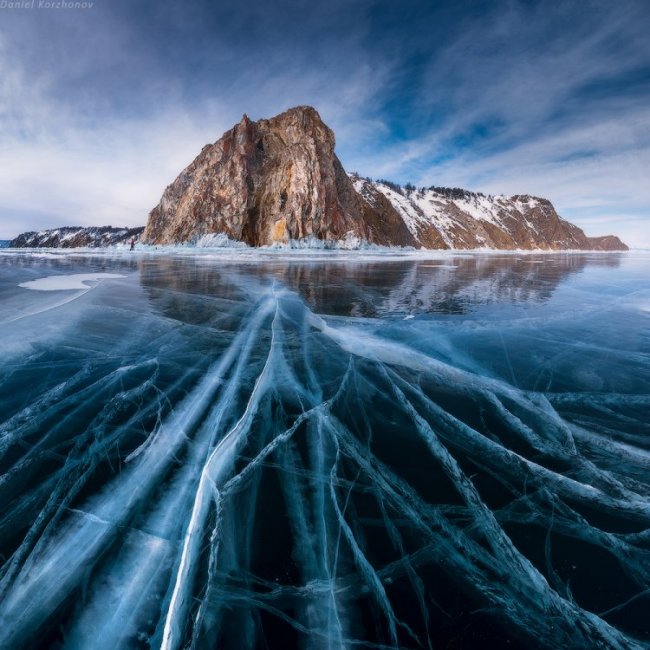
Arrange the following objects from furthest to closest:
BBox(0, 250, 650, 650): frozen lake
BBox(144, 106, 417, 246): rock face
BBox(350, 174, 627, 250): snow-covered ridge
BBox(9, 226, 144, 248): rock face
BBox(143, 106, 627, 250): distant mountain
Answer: BBox(9, 226, 144, 248): rock face → BBox(350, 174, 627, 250): snow-covered ridge → BBox(143, 106, 627, 250): distant mountain → BBox(144, 106, 417, 246): rock face → BBox(0, 250, 650, 650): frozen lake

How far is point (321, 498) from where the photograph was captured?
2076 millimetres

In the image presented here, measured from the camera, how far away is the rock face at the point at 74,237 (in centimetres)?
14812

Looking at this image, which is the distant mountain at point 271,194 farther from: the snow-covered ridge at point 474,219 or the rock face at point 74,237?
the rock face at point 74,237

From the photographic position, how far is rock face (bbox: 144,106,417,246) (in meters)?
60.1

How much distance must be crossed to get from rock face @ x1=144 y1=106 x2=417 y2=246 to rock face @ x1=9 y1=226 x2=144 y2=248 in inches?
3914

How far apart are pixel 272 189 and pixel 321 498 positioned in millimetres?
67363

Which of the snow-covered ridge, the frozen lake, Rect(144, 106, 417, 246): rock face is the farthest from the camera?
the snow-covered ridge

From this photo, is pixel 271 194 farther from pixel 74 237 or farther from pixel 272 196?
pixel 74 237

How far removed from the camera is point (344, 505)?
2035mm

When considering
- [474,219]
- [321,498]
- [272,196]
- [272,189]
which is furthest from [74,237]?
[321,498]

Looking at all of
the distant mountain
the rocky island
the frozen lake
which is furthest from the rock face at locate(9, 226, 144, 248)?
the frozen lake

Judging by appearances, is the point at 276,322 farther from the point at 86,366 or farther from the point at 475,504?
the point at 475,504

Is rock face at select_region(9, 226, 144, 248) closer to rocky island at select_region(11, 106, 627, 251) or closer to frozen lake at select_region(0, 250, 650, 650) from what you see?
rocky island at select_region(11, 106, 627, 251)

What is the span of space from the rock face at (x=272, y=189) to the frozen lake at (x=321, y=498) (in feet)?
189
